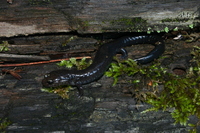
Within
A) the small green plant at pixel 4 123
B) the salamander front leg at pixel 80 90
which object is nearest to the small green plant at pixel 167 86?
the salamander front leg at pixel 80 90

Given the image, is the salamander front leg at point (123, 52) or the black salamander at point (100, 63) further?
the salamander front leg at point (123, 52)

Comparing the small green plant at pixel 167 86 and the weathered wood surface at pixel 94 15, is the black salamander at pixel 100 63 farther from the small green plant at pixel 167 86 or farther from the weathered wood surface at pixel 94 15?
the weathered wood surface at pixel 94 15

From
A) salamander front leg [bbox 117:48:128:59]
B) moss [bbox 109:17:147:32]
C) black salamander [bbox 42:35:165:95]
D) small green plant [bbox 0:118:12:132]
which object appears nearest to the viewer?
small green plant [bbox 0:118:12:132]

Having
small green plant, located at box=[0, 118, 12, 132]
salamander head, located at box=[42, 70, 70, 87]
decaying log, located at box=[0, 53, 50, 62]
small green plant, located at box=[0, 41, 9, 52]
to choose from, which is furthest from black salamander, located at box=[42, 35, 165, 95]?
small green plant, located at box=[0, 41, 9, 52]

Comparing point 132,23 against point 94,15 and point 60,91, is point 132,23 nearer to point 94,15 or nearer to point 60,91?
point 94,15

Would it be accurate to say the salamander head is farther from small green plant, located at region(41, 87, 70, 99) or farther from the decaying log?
the decaying log

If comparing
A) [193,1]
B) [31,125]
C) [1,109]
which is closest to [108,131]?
[31,125]
